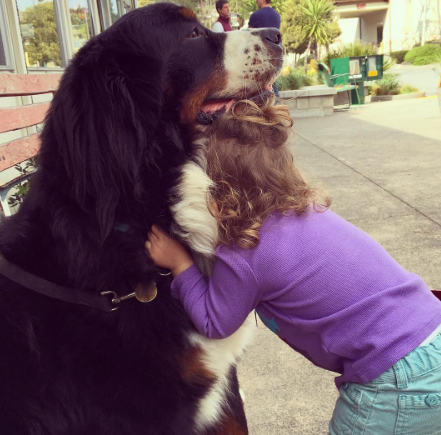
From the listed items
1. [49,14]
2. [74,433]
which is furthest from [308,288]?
[49,14]

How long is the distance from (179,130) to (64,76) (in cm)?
39

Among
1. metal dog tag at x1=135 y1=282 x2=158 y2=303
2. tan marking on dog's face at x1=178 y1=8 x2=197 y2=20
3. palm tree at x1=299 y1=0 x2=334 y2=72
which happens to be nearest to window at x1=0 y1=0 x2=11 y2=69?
tan marking on dog's face at x1=178 y1=8 x2=197 y2=20

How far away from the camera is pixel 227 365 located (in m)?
1.63

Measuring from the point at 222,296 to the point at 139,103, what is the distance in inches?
25.4

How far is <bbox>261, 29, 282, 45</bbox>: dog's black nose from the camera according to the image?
1.92 m

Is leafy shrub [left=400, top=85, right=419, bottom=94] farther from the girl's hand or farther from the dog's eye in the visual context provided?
the girl's hand

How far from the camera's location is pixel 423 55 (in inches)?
1208

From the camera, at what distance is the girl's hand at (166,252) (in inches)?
61.1

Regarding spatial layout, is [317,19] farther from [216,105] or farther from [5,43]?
[216,105]

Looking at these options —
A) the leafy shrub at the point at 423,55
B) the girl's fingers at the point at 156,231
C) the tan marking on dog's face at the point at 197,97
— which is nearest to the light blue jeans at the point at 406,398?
the girl's fingers at the point at 156,231

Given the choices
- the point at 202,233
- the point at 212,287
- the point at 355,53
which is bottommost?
the point at 355,53

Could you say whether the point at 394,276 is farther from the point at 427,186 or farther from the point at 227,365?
the point at 427,186

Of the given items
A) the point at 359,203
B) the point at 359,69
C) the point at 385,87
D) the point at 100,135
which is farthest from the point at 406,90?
the point at 100,135

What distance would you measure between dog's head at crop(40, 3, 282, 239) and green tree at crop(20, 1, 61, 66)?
4.01 meters
